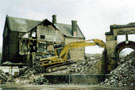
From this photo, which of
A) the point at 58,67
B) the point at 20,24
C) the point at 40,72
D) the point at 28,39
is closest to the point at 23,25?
the point at 20,24

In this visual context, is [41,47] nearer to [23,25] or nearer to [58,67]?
[23,25]

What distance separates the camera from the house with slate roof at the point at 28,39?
36625 mm

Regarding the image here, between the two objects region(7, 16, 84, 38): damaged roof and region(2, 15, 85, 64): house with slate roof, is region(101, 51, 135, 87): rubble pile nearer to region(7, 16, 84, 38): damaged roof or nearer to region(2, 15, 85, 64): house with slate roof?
region(2, 15, 85, 64): house with slate roof

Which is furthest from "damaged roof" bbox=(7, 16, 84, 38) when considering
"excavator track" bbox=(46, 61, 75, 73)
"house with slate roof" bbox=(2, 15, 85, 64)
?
"excavator track" bbox=(46, 61, 75, 73)

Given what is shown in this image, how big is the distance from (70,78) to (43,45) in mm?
19992

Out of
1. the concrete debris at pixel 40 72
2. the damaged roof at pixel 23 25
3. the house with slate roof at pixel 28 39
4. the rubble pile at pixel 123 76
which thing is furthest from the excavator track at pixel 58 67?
the damaged roof at pixel 23 25

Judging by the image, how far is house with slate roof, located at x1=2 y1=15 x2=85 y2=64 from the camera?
36.6 m

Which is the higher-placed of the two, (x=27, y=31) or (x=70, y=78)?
(x=27, y=31)

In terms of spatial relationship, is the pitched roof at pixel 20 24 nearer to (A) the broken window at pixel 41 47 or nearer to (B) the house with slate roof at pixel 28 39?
(B) the house with slate roof at pixel 28 39

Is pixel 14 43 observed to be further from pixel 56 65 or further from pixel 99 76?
Result: pixel 99 76

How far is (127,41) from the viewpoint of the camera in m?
18.5

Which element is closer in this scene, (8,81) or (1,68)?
(8,81)

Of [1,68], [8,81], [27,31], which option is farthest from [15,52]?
[8,81]

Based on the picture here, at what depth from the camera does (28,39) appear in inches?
1458
